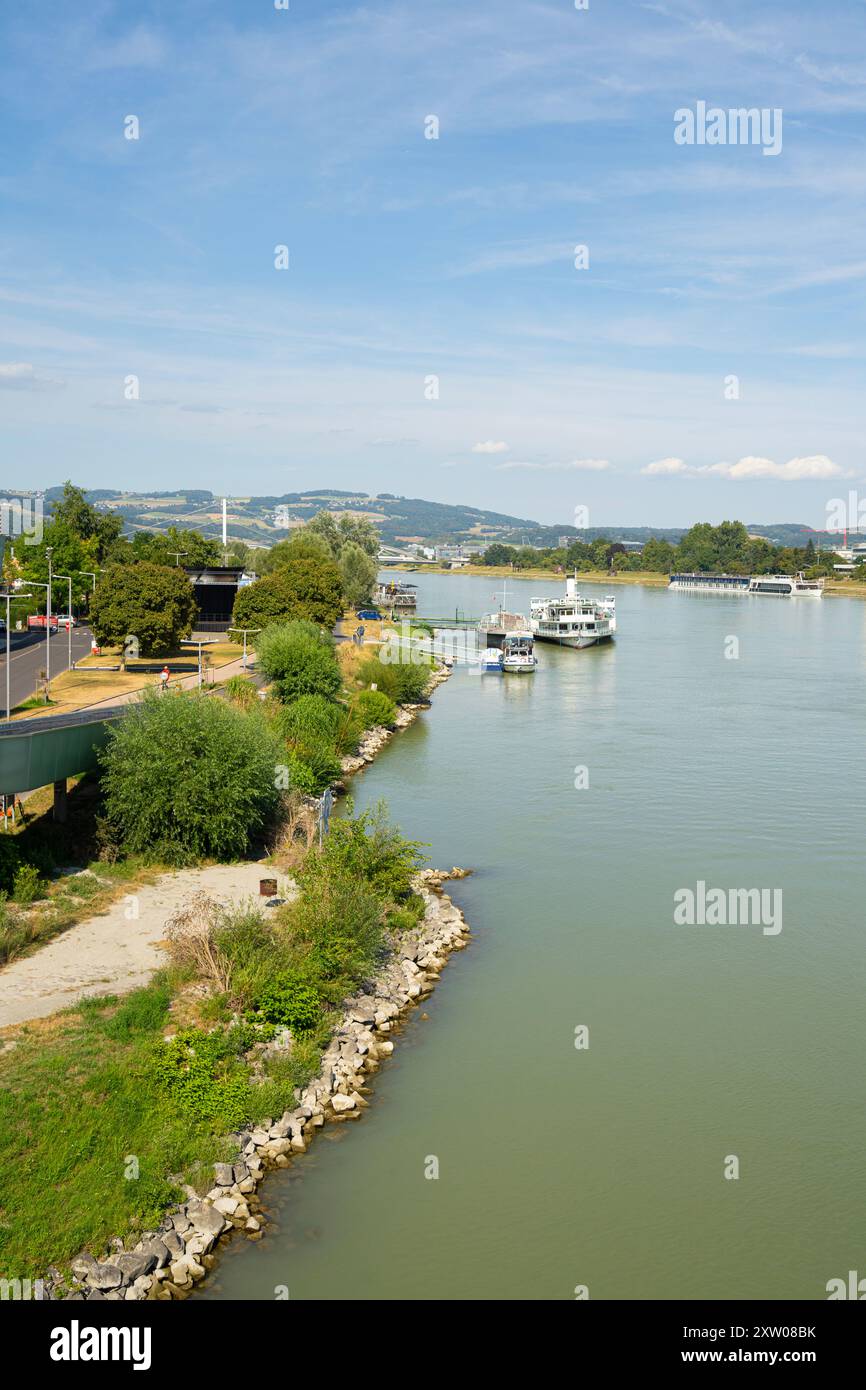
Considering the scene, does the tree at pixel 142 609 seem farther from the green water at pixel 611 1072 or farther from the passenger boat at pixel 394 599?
the passenger boat at pixel 394 599

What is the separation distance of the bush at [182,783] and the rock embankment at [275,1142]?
4912mm

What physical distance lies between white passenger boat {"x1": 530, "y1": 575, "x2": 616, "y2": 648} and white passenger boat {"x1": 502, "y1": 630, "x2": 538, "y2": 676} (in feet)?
32.2

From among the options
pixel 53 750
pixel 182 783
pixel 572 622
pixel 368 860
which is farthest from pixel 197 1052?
pixel 572 622

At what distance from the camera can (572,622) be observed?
270ft

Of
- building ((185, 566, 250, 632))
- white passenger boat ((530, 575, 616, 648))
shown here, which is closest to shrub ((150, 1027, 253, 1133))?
building ((185, 566, 250, 632))

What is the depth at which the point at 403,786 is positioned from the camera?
36406mm

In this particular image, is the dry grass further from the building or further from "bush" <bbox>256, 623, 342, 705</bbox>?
the building

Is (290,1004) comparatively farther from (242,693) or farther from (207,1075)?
(242,693)

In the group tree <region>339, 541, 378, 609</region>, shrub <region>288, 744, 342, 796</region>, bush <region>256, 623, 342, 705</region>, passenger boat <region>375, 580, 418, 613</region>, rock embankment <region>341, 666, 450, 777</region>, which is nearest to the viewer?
shrub <region>288, 744, 342, 796</region>

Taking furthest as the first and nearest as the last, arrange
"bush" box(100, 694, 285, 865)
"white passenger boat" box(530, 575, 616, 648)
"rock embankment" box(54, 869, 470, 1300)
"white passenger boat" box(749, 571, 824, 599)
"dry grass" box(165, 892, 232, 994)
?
1. "white passenger boat" box(749, 571, 824, 599)
2. "white passenger boat" box(530, 575, 616, 648)
3. "bush" box(100, 694, 285, 865)
4. "dry grass" box(165, 892, 232, 994)
5. "rock embankment" box(54, 869, 470, 1300)

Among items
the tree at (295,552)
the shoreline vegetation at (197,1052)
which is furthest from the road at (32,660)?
the shoreline vegetation at (197,1052)

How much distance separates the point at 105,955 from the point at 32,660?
113 feet

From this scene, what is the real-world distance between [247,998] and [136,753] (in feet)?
28.2

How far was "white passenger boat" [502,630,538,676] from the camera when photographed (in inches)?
2623
